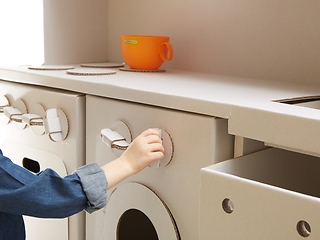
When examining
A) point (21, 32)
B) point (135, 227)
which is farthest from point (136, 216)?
point (21, 32)

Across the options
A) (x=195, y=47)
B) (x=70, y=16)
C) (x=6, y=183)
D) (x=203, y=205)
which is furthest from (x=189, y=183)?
(x=70, y=16)

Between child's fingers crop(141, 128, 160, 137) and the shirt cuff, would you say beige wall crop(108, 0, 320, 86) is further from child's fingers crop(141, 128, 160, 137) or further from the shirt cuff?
the shirt cuff

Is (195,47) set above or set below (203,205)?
above

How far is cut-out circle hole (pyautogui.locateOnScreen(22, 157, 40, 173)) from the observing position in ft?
3.55

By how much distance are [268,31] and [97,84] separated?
1.68 ft

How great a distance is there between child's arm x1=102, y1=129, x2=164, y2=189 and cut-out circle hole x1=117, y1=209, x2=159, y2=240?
0.57ft

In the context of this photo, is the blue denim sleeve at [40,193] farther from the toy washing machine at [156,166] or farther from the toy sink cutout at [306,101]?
the toy sink cutout at [306,101]

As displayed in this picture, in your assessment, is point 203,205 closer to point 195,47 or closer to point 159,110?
point 159,110

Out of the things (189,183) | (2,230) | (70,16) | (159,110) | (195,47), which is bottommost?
(2,230)

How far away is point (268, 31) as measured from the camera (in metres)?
1.05

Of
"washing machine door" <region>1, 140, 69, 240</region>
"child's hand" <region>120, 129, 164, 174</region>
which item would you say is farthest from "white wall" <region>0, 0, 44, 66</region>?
"child's hand" <region>120, 129, 164, 174</region>

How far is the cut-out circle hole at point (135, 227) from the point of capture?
816 millimetres

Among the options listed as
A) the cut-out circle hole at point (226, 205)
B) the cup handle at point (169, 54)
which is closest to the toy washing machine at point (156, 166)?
the cut-out circle hole at point (226, 205)

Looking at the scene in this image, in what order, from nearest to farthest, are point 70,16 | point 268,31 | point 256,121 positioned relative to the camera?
point 256,121 → point 268,31 → point 70,16
